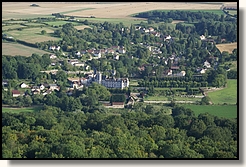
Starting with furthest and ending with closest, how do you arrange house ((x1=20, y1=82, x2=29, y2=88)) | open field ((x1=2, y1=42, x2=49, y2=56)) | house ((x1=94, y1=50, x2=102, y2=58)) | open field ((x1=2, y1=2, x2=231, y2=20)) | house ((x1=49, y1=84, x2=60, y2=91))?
house ((x1=94, y1=50, x2=102, y2=58)) → open field ((x1=2, y1=42, x2=49, y2=56)) → house ((x1=20, y1=82, x2=29, y2=88)) → house ((x1=49, y1=84, x2=60, y2=91)) → open field ((x1=2, y1=2, x2=231, y2=20))

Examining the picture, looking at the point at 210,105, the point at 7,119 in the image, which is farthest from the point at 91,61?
the point at 7,119

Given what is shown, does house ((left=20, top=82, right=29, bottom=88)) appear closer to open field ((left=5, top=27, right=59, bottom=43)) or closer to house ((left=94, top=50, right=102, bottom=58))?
open field ((left=5, top=27, right=59, bottom=43))

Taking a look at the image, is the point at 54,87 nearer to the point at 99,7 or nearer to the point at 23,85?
the point at 23,85

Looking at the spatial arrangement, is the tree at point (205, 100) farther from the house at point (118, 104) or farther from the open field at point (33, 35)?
the open field at point (33, 35)

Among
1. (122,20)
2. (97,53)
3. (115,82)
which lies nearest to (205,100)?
(115,82)

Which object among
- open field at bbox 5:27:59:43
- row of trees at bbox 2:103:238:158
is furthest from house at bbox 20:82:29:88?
row of trees at bbox 2:103:238:158

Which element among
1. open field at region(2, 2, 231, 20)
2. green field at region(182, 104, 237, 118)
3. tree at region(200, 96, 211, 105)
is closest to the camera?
green field at region(182, 104, 237, 118)
